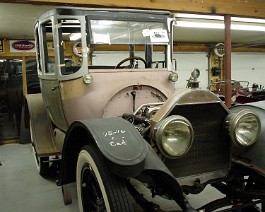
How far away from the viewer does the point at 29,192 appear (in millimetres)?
3439

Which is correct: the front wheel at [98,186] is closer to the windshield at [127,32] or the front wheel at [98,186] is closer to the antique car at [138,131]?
the antique car at [138,131]

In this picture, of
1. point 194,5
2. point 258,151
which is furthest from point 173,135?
point 194,5

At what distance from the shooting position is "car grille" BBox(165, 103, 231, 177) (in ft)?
6.00

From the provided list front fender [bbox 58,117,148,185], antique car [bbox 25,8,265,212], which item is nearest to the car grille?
antique car [bbox 25,8,265,212]

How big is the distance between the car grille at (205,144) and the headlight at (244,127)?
9 centimetres

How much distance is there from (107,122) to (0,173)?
3312mm

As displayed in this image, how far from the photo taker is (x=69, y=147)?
6.73 feet

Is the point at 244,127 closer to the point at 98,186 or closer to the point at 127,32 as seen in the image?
the point at 98,186

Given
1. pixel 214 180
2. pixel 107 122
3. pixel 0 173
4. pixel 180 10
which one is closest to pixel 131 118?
pixel 107 122

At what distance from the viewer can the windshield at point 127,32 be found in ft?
9.00

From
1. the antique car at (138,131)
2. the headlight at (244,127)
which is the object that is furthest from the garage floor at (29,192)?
the headlight at (244,127)

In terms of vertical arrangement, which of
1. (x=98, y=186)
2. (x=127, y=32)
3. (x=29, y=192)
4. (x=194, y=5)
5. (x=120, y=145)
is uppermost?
(x=194, y=5)

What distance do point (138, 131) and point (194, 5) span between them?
327cm

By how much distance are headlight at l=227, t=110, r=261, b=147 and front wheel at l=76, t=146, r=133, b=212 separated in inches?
33.1
